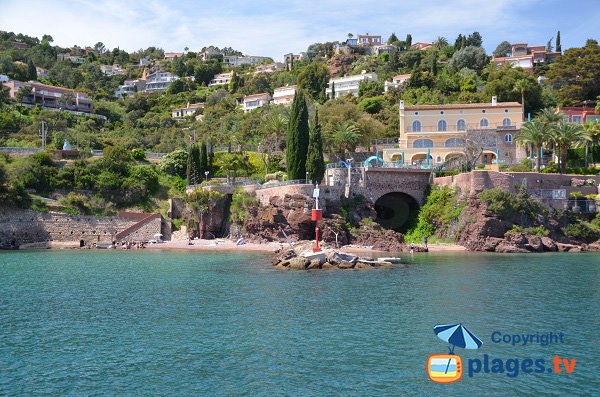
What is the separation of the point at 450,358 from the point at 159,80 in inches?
5824

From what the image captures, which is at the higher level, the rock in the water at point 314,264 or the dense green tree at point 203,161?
the dense green tree at point 203,161

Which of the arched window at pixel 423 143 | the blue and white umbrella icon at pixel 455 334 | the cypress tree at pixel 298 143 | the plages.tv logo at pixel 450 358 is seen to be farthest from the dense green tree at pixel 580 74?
the blue and white umbrella icon at pixel 455 334

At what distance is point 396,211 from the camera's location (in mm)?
61656

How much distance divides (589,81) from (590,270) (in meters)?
53.1

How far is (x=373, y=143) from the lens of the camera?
7462 centimetres

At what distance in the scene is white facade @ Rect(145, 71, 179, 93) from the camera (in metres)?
154

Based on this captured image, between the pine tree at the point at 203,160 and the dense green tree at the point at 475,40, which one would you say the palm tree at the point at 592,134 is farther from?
→ the dense green tree at the point at 475,40

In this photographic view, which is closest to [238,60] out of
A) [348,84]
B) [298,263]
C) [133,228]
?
[348,84]

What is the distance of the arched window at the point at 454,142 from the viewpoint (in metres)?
67.8

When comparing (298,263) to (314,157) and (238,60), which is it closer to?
(314,157)

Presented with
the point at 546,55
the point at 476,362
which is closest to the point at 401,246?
the point at 476,362

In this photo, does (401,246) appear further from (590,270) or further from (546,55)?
(546,55)

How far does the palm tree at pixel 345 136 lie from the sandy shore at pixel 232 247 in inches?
644

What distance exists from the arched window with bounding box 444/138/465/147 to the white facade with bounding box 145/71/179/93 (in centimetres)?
9998
